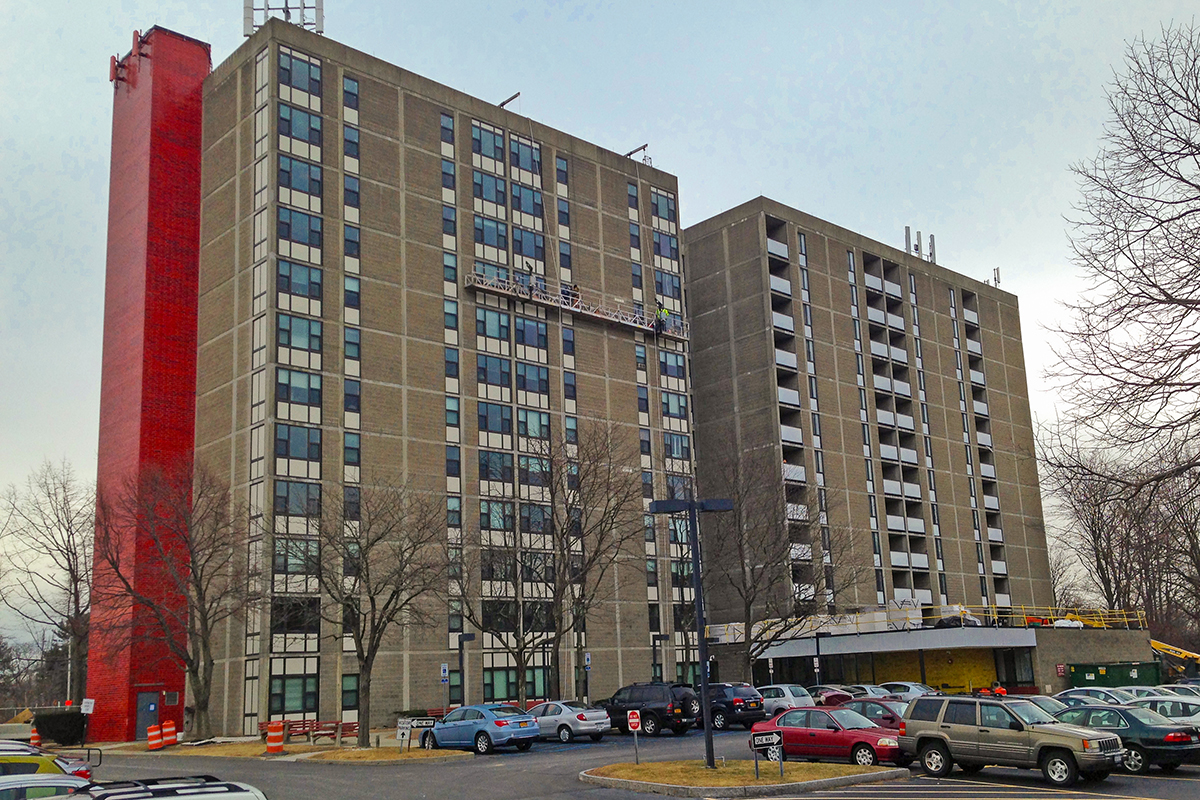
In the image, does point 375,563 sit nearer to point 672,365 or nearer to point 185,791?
point 672,365

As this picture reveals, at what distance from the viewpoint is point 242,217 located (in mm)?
57656

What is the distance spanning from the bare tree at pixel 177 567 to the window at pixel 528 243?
75.3ft

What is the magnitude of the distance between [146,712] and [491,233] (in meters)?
31.7

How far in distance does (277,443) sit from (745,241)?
4029 cm

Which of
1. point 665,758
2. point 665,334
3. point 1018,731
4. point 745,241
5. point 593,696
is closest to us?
point 1018,731

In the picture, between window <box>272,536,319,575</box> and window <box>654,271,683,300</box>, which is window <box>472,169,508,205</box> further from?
window <box>272,536,319,575</box>

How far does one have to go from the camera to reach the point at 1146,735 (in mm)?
24141

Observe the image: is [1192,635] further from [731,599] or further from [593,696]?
[593,696]

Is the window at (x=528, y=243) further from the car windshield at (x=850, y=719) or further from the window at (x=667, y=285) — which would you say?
the car windshield at (x=850, y=719)

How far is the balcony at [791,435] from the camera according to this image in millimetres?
75375

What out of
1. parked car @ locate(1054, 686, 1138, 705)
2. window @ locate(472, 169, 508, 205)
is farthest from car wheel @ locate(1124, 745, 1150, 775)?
window @ locate(472, 169, 508, 205)

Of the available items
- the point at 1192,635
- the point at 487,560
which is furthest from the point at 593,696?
the point at 1192,635

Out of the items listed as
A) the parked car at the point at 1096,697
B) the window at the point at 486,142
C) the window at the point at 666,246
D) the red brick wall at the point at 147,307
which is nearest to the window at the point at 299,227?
the red brick wall at the point at 147,307

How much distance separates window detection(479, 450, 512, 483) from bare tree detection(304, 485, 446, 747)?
374cm
